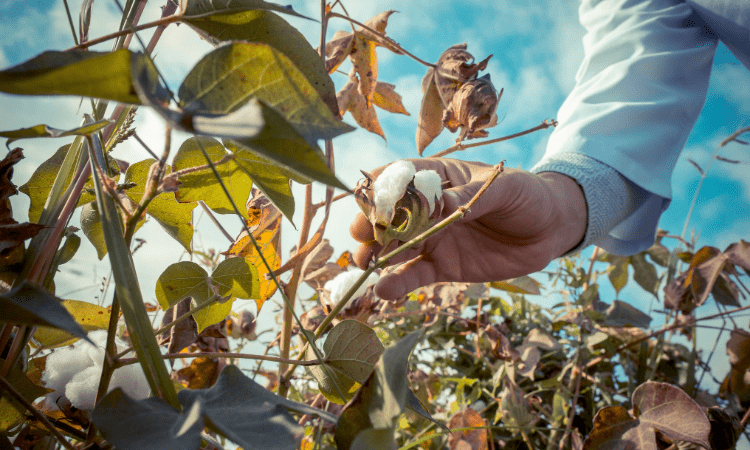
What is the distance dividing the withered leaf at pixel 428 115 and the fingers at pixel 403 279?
0.14m

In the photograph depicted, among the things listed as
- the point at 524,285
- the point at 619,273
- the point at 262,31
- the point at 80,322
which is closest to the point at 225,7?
the point at 262,31

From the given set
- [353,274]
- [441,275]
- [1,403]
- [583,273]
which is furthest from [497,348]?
[1,403]

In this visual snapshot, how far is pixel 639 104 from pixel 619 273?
397 millimetres

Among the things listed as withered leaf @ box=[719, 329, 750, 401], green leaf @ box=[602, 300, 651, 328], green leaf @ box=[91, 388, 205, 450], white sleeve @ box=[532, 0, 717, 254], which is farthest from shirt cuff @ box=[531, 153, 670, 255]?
green leaf @ box=[91, 388, 205, 450]

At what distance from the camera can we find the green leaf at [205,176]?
10.1 inches

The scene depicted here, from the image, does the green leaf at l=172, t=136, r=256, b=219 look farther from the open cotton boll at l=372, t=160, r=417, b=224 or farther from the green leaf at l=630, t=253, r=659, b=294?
the green leaf at l=630, t=253, r=659, b=294

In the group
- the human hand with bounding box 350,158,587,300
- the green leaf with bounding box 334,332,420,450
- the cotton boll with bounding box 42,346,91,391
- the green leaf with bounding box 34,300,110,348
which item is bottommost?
the human hand with bounding box 350,158,587,300

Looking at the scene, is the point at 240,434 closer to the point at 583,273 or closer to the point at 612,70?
the point at 583,273

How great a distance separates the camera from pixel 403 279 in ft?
1.66

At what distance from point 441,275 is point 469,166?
0.61 ft

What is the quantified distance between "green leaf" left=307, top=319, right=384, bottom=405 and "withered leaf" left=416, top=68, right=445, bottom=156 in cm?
34

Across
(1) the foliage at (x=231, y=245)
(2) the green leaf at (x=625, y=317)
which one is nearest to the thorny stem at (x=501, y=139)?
(1) the foliage at (x=231, y=245)

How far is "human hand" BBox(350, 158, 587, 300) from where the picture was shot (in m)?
0.49

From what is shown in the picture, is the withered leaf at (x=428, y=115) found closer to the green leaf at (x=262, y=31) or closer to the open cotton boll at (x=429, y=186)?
the open cotton boll at (x=429, y=186)
